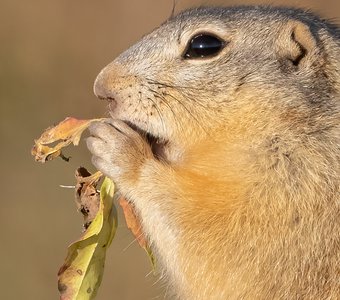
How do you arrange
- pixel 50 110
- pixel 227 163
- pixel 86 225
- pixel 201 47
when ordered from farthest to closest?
pixel 50 110
pixel 201 47
pixel 86 225
pixel 227 163

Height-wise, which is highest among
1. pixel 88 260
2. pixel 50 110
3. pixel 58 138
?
pixel 58 138

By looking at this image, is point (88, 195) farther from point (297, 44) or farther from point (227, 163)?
point (297, 44)

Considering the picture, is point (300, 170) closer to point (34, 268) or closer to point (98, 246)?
point (98, 246)

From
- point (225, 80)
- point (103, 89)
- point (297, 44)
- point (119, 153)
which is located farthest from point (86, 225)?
point (297, 44)

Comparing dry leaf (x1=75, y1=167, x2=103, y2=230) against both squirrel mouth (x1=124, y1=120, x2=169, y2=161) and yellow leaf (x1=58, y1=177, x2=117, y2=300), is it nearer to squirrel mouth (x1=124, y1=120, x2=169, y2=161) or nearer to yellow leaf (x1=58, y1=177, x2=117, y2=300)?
yellow leaf (x1=58, y1=177, x2=117, y2=300)

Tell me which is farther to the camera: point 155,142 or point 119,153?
point 155,142

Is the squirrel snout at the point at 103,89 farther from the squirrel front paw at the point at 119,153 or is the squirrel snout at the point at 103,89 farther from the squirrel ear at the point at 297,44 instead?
the squirrel ear at the point at 297,44

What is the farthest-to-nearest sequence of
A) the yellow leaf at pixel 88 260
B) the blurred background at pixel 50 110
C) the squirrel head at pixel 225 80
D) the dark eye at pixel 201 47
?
the blurred background at pixel 50 110, the dark eye at pixel 201 47, the squirrel head at pixel 225 80, the yellow leaf at pixel 88 260

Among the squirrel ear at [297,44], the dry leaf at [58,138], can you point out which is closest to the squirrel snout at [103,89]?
the dry leaf at [58,138]
